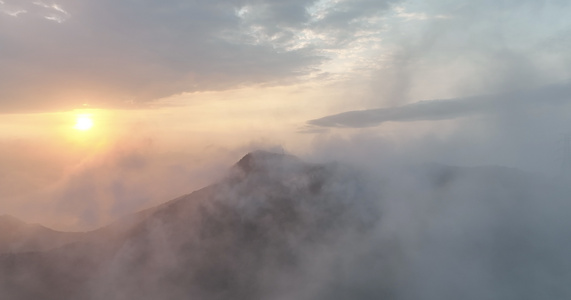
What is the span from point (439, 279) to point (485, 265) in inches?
541

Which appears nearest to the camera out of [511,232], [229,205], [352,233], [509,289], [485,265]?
[509,289]

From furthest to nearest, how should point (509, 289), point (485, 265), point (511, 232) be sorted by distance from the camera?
point (511, 232)
point (485, 265)
point (509, 289)

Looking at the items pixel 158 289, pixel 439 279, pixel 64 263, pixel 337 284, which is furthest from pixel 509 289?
pixel 64 263

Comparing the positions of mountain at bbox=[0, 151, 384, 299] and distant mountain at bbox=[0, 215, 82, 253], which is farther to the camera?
distant mountain at bbox=[0, 215, 82, 253]

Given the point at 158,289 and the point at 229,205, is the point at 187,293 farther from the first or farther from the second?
the point at 229,205

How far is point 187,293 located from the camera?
111000 millimetres

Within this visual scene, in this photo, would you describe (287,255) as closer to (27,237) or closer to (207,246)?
(207,246)

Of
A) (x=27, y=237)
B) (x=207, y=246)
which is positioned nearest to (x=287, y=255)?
(x=207, y=246)

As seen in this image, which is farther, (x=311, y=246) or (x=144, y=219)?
(x=144, y=219)

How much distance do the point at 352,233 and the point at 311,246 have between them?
585 inches

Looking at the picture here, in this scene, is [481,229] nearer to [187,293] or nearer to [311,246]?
[311,246]

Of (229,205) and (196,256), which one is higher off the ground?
(229,205)

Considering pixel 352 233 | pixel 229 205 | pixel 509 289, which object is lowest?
pixel 509 289

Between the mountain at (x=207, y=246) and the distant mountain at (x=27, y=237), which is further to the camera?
the distant mountain at (x=27, y=237)
